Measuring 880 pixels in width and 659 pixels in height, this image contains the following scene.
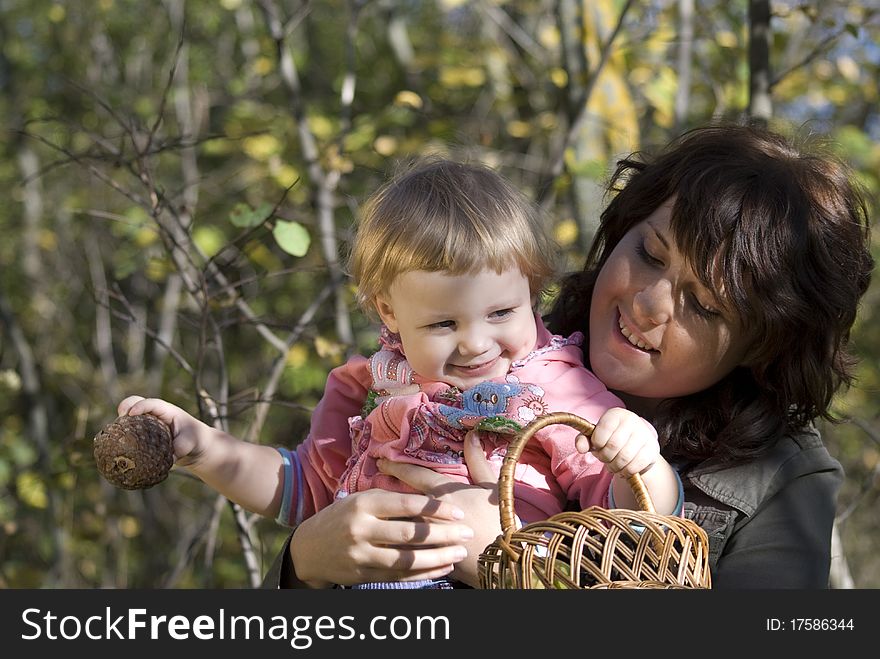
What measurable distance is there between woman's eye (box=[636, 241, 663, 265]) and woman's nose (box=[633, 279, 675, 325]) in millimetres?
63

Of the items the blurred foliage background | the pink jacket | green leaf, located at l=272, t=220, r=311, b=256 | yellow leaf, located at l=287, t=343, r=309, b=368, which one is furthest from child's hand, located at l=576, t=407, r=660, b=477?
yellow leaf, located at l=287, t=343, r=309, b=368

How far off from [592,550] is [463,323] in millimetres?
479

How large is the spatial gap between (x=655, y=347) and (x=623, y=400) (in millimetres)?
215

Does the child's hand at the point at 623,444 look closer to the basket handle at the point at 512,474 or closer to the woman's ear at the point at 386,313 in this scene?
the basket handle at the point at 512,474

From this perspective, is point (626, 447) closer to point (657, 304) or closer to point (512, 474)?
point (512, 474)

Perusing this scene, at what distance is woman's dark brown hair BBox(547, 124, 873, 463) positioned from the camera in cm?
182

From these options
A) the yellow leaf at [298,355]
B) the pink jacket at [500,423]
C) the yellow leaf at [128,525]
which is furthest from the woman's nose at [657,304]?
the yellow leaf at [128,525]

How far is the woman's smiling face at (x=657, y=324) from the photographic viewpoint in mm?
1833

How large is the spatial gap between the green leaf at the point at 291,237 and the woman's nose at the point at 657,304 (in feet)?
2.93

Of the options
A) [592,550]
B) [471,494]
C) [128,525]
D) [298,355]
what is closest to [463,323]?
[471,494]

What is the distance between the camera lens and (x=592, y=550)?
1476mm

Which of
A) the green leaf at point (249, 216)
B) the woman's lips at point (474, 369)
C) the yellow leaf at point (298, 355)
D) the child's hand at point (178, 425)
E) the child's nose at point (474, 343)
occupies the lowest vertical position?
the child's hand at point (178, 425)

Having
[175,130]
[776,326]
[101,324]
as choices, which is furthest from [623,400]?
[175,130]

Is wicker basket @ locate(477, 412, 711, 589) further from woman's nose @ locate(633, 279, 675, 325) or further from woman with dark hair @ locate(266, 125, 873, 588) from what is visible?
woman's nose @ locate(633, 279, 675, 325)
